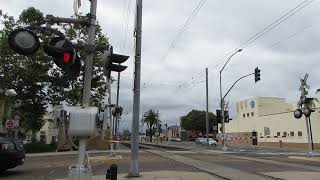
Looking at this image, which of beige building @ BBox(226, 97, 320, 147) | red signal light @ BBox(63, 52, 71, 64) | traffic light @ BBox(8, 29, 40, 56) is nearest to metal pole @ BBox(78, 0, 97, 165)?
red signal light @ BBox(63, 52, 71, 64)

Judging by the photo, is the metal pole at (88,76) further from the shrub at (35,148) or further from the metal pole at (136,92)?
the shrub at (35,148)

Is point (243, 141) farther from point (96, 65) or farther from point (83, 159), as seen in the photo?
point (83, 159)

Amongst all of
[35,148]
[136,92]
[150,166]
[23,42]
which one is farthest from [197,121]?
[23,42]

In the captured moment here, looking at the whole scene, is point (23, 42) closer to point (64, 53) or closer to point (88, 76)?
point (64, 53)

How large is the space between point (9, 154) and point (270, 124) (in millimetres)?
68868

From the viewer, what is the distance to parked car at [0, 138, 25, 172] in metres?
19.1

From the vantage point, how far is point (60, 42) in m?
10.1

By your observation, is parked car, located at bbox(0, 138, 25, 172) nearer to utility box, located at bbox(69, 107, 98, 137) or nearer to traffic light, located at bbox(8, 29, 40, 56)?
utility box, located at bbox(69, 107, 98, 137)

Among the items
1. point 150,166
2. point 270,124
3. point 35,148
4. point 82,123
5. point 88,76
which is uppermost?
point 270,124

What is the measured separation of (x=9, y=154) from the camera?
63.2 feet

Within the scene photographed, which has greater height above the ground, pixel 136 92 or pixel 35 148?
pixel 136 92

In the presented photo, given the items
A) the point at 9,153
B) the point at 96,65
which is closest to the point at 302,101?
the point at 96,65

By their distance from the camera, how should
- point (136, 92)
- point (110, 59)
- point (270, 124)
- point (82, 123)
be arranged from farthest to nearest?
point (270, 124)
point (136, 92)
point (110, 59)
point (82, 123)

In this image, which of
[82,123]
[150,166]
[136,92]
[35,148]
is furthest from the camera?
Result: [35,148]
